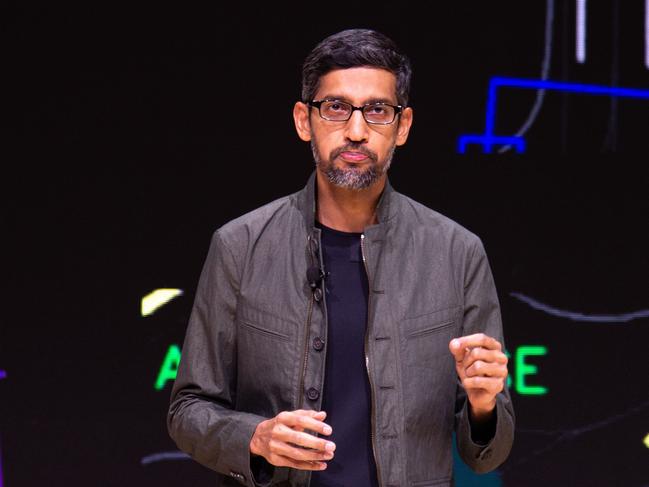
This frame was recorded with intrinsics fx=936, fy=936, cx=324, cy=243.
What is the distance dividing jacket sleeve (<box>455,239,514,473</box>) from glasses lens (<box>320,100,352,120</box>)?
16.4 inches

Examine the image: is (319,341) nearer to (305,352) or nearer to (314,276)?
(305,352)

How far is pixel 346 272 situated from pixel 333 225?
0.41 feet

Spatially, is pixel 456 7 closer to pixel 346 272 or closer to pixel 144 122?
pixel 144 122

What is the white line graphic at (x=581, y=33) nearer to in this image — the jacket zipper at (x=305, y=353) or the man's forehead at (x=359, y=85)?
the man's forehead at (x=359, y=85)

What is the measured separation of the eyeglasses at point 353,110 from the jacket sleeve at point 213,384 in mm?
368

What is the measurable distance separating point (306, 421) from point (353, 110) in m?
0.70

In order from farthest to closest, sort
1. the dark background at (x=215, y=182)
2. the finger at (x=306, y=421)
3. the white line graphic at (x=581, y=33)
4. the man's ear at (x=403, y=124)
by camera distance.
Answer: the white line graphic at (x=581, y=33) < the dark background at (x=215, y=182) < the man's ear at (x=403, y=124) < the finger at (x=306, y=421)

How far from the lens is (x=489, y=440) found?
1.93 m

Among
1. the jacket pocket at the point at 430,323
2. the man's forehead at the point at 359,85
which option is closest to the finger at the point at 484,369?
the jacket pocket at the point at 430,323

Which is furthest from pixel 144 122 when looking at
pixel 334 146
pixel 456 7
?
pixel 334 146

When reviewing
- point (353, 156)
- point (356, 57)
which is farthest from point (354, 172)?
point (356, 57)

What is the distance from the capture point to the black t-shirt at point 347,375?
1.91 metres

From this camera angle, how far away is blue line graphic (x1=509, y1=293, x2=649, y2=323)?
3.34 metres

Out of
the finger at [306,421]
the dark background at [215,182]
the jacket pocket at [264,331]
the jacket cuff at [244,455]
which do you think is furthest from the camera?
the dark background at [215,182]
